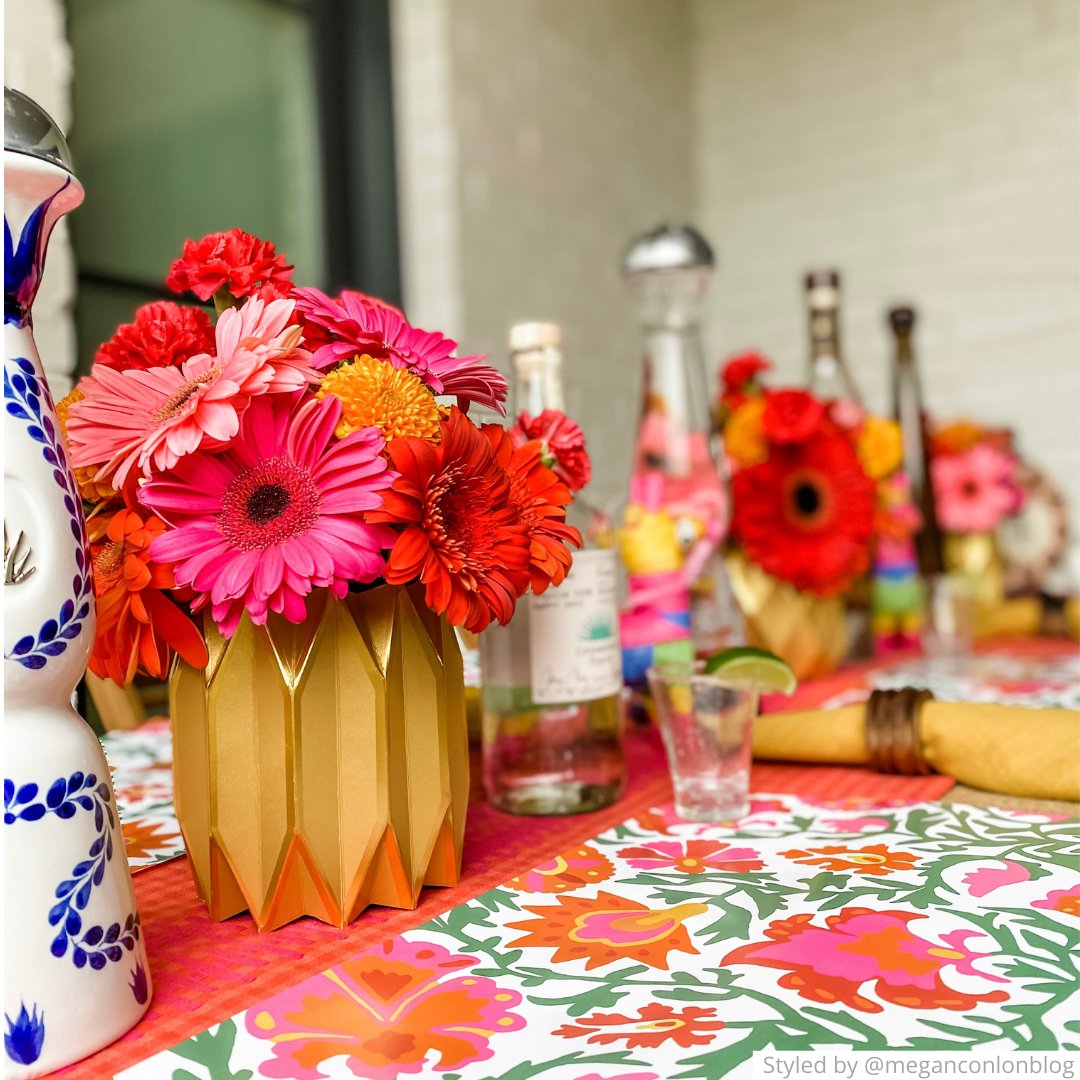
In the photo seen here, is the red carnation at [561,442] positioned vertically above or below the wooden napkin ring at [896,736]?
above

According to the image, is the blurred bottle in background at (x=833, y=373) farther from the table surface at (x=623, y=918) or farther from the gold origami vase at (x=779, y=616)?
the table surface at (x=623, y=918)

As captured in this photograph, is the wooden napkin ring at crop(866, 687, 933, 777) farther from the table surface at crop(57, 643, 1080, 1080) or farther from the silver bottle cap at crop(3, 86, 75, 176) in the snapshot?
the silver bottle cap at crop(3, 86, 75, 176)

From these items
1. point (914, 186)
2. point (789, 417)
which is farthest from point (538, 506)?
point (914, 186)

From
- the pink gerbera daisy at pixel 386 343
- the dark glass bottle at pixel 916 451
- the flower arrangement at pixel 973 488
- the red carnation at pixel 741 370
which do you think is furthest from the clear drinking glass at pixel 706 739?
the flower arrangement at pixel 973 488

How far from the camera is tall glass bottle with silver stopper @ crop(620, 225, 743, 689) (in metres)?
1.01

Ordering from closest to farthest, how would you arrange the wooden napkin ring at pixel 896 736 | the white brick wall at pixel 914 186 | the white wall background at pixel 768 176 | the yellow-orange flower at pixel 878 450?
1. the wooden napkin ring at pixel 896 736
2. the yellow-orange flower at pixel 878 450
3. the white wall background at pixel 768 176
4. the white brick wall at pixel 914 186

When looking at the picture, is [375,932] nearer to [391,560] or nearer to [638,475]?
[391,560]

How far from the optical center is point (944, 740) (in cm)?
73

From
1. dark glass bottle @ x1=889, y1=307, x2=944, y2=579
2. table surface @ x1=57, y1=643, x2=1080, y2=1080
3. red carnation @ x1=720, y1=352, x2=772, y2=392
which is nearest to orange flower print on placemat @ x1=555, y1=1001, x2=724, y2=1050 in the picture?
table surface @ x1=57, y1=643, x2=1080, y2=1080

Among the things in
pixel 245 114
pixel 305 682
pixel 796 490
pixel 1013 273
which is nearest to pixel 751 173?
pixel 1013 273

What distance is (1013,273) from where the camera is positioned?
194 cm

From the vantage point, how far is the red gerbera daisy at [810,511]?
112cm

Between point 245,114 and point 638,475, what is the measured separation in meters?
0.95

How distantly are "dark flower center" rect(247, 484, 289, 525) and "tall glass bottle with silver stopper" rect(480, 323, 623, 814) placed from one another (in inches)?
9.0
